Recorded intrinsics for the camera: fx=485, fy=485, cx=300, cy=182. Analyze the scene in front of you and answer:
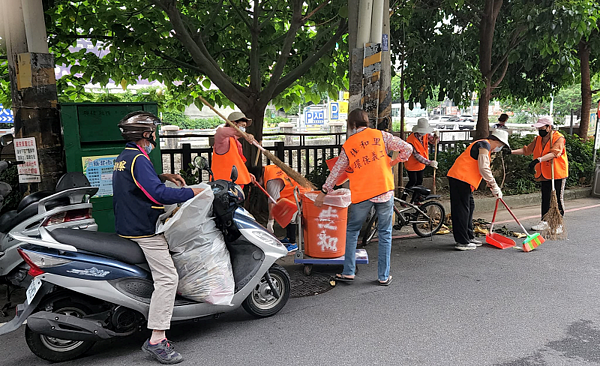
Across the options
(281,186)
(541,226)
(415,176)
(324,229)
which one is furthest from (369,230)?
(541,226)

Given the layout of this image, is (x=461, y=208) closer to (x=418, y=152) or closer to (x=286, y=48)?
(x=418, y=152)

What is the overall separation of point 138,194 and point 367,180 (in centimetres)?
241

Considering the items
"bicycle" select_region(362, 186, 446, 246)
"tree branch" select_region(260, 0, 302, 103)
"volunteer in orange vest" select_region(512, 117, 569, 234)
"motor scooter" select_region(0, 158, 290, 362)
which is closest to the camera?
"motor scooter" select_region(0, 158, 290, 362)

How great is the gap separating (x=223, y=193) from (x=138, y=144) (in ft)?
2.42

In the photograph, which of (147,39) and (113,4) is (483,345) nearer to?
(147,39)

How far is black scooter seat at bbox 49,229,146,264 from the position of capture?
3.50 meters

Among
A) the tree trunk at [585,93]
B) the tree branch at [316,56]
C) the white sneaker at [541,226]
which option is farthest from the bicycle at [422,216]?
the tree trunk at [585,93]

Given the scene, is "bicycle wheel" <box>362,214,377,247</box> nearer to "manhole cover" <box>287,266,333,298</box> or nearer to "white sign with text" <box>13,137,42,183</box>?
"manhole cover" <box>287,266,333,298</box>

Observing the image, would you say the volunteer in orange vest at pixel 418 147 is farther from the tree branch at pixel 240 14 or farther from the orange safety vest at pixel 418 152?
the tree branch at pixel 240 14

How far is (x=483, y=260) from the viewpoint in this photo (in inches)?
245

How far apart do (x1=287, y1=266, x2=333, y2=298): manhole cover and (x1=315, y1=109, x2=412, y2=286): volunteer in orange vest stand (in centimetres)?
30

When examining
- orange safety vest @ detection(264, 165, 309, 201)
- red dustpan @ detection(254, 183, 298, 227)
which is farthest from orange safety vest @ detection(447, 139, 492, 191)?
red dustpan @ detection(254, 183, 298, 227)

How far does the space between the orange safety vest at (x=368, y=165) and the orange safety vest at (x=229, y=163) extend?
1.85 m

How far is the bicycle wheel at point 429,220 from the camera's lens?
754 cm
